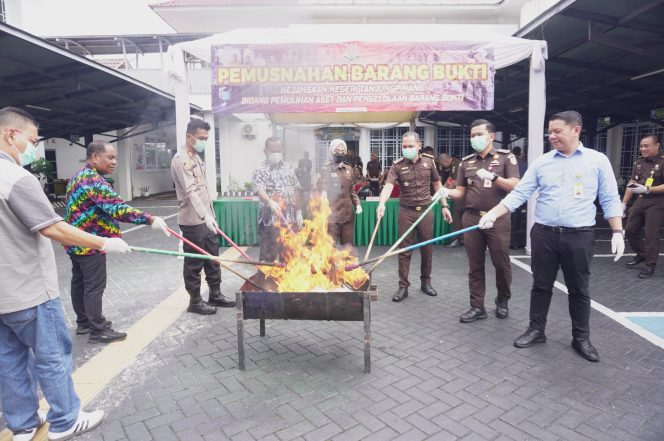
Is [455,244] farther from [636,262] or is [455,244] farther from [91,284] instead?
[91,284]

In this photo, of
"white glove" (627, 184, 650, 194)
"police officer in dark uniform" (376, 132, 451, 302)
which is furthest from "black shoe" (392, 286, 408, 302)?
"white glove" (627, 184, 650, 194)

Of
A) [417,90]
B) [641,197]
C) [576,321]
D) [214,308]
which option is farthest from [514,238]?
[214,308]

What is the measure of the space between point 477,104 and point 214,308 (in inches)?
217

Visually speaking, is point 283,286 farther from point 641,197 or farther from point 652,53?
point 652,53

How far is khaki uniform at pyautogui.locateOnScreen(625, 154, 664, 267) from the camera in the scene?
21.5ft

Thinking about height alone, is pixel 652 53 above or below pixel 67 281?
above

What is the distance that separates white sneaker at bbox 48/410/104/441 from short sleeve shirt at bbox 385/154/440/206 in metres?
4.23

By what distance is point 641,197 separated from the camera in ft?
22.6

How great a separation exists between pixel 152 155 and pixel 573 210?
2412cm

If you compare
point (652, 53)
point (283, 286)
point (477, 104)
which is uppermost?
point (652, 53)

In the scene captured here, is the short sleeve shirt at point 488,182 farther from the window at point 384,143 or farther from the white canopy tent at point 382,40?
the window at point 384,143

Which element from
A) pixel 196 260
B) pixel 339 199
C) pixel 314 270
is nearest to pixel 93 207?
pixel 196 260

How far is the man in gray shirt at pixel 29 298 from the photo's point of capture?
245 centimetres

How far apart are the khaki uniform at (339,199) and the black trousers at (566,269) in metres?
3.14
